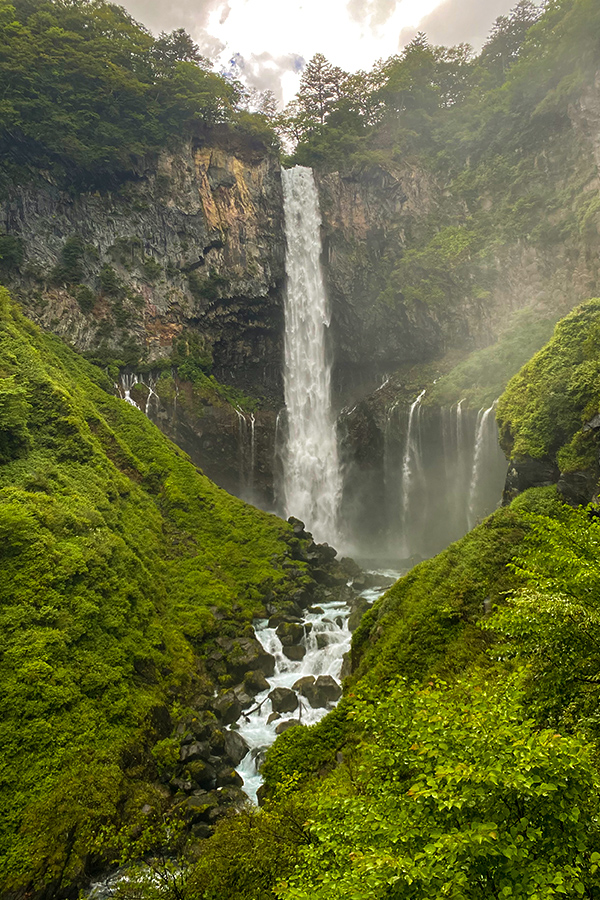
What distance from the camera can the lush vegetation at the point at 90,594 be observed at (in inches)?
408

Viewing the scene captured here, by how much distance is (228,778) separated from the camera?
41.6ft

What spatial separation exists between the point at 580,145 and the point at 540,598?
43914 millimetres

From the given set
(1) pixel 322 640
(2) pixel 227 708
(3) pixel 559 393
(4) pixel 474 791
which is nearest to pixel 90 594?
(2) pixel 227 708

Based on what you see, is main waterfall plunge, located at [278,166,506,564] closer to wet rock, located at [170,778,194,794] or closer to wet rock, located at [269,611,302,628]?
wet rock, located at [269,611,302,628]

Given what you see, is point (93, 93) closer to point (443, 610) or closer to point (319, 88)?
point (319, 88)

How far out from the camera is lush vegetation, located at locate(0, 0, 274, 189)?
33.2 meters

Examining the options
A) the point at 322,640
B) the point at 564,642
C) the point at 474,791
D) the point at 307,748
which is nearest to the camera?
the point at 474,791

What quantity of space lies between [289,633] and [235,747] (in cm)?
651

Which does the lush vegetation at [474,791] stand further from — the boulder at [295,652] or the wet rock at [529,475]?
the boulder at [295,652]

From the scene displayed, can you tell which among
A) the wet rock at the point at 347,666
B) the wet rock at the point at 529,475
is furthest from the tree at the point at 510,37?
the wet rock at the point at 347,666

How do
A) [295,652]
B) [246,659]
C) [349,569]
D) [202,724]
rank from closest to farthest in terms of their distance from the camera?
[202,724]
[246,659]
[295,652]
[349,569]

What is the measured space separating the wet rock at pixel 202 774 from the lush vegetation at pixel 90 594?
1.04 metres

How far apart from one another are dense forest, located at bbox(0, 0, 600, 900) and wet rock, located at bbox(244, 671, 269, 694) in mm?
574

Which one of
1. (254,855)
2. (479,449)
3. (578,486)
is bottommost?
(254,855)
